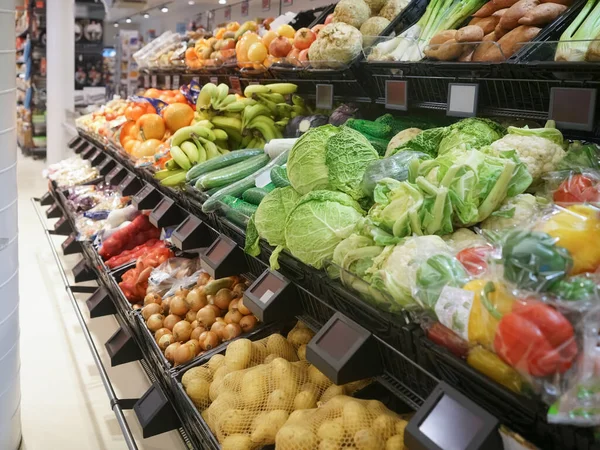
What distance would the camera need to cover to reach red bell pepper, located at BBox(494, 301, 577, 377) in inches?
34.9

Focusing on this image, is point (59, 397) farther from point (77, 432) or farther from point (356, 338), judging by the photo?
point (356, 338)

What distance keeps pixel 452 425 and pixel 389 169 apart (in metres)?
0.79

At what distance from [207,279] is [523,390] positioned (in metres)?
1.77

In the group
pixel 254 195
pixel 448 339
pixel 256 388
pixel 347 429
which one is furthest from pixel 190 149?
pixel 448 339

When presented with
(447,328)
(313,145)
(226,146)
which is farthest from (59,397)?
(447,328)

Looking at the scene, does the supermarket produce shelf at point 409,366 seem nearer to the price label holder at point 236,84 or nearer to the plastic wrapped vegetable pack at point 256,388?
the plastic wrapped vegetable pack at point 256,388

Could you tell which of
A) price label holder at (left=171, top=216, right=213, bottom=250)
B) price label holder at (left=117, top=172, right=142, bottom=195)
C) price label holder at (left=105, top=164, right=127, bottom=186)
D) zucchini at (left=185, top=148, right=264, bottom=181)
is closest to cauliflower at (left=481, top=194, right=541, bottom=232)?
price label holder at (left=171, top=216, right=213, bottom=250)

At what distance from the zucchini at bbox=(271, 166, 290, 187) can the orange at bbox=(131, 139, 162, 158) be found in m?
1.64

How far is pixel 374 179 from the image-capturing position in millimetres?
1625

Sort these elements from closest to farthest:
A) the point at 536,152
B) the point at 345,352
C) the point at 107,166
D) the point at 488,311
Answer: the point at 488,311 → the point at 345,352 → the point at 536,152 → the point at 107,166

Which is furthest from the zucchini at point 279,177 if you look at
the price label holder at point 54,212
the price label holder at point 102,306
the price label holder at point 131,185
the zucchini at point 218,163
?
the price label holder at point 54,212

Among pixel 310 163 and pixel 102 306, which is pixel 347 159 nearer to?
pixel 310 163

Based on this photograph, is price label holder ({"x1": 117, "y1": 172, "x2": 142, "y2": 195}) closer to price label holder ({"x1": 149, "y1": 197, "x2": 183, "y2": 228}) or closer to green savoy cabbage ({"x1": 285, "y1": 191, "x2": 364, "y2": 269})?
price label holder ({"x1": 149, "y1": 197, "x2": 183, "y2": 228})

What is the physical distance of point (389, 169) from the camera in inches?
64.1
